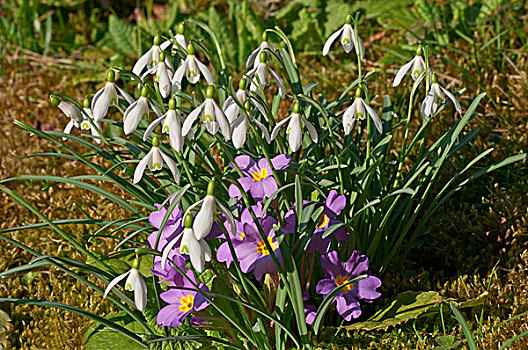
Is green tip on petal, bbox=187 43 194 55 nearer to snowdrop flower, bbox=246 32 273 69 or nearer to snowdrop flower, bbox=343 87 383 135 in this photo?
snowdrop flower, bbox=246 32 273 69

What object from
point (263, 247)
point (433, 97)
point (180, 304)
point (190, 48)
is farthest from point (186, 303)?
point (433, 97)

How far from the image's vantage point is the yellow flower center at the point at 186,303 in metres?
1.65

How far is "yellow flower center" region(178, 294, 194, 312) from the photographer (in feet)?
5.43

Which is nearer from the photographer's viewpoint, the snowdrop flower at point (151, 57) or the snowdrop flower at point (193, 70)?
the snowdrop flower at point (193, 70)

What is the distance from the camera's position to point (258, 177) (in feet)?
5.53

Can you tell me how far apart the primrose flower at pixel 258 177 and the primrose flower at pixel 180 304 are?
0.29 meters

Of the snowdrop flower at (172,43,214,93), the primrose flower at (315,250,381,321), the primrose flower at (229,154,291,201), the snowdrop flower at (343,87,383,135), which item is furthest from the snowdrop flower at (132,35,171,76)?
the primrose flower at (315,250,381,321)

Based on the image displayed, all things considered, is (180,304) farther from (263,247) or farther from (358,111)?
(358,111)

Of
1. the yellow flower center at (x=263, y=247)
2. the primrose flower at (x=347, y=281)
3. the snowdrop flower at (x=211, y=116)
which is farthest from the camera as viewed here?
the primrose flower at (x=347, y=281)

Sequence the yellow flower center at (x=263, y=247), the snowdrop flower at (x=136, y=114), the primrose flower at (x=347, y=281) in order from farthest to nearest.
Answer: the primrose flower at (x=347, y=281) → the yellow flower center at (x=263, y=247) → the snowdrop flower at (x=136, y=114)

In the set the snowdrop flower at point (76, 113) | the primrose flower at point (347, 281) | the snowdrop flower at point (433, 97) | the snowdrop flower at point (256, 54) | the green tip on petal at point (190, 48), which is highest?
the green tip on petal at point (190, 48)

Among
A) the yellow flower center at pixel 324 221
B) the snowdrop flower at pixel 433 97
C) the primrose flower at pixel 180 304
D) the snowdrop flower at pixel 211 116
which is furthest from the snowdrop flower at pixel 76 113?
the snowdrop flower at pixel 433 97

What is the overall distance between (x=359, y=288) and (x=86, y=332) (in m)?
0.88

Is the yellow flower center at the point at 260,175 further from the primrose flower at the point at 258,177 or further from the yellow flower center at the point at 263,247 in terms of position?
the yellow flower center at the point at 263,247
